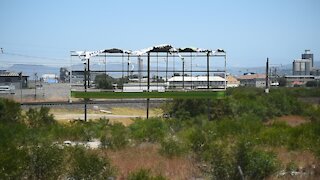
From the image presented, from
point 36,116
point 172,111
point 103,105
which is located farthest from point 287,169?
point 103,105

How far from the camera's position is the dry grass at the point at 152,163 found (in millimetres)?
16516

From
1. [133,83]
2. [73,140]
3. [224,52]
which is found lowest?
[73,140]

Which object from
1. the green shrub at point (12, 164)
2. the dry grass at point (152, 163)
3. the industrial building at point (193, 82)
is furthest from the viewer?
the industrial building at point (193, 82)

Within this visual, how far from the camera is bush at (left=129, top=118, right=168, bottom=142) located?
84.8ft

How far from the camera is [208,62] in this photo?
109ft

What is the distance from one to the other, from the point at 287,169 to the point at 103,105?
1431 inches

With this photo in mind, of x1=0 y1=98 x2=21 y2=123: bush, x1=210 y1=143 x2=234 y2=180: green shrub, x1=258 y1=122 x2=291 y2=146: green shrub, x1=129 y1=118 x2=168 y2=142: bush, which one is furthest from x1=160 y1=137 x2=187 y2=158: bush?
x1=0 y1=98 x2=21 y2=123: bush

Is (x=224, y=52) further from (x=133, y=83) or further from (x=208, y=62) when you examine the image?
(x=133, y=83)

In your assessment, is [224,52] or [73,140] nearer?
[73,140]

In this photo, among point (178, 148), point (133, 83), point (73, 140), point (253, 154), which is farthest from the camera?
point (133, 83)

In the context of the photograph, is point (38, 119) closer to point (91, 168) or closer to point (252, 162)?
point (91, 168)

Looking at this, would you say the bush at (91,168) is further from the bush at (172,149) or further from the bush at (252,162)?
the bush at (172,149)

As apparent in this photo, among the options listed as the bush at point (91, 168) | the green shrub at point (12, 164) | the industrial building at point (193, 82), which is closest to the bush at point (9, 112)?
the industrial building at point (193, 82)

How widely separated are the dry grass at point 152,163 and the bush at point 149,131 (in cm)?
301
